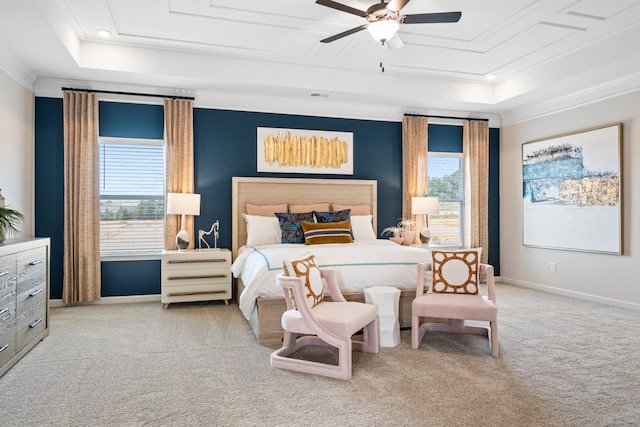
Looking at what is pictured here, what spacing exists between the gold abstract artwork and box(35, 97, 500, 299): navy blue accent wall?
0.53 feet

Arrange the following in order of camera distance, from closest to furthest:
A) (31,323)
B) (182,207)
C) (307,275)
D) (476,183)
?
1. (307,275)
2. (31,323)
3. (182,207)
4. (476,183)

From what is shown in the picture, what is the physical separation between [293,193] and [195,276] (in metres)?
1.69

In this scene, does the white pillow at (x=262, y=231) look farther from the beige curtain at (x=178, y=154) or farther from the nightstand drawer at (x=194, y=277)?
the beige curtain at (x=178, y=154)

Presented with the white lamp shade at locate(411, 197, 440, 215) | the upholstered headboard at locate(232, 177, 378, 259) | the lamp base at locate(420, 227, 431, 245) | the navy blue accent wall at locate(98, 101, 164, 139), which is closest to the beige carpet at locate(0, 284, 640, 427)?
the upholstered headboard at locate(232, 177, 378, 259)

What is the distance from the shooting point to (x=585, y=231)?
208 inches

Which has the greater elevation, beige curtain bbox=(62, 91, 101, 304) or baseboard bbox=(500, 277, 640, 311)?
beige curtain bbox=(62, 91, 101, 304)

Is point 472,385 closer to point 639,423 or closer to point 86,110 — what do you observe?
point 639,423

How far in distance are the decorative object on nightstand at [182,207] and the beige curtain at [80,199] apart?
907 millimetres

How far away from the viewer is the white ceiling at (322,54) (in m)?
3.77

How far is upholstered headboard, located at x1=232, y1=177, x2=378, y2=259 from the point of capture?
5.51 metres

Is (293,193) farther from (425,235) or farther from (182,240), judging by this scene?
(425,235)

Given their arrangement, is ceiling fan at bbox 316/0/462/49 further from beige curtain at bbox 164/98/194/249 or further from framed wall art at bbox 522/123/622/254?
framed wall art at bbox 522/123/622/254

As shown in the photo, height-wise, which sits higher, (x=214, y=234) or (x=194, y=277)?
(x=214, y=234)

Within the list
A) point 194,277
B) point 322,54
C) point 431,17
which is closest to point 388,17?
point 431,17
